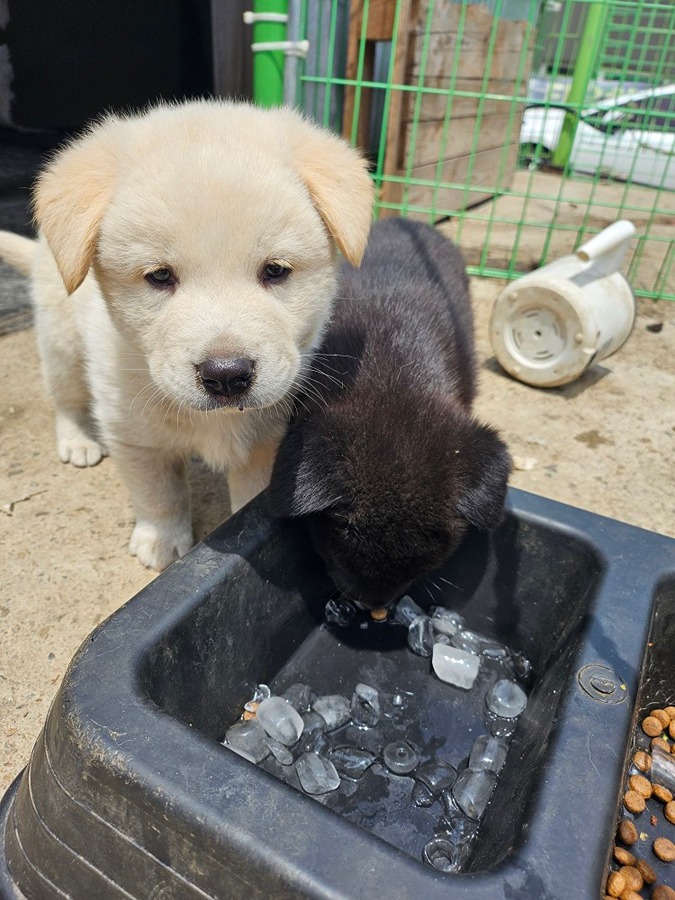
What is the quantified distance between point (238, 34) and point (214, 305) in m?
3.27

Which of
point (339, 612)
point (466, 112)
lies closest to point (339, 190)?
point (339, 612)

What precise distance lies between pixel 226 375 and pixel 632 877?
4.34 feet

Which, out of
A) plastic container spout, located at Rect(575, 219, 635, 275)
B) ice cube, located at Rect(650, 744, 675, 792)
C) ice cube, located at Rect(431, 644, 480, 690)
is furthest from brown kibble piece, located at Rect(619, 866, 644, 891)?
plastic container spout, located at Rect(575, 219, 635, 275)

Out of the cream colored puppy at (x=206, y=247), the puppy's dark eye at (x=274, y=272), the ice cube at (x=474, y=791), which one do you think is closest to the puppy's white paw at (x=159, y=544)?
the cream colored puppy at (x=206, y=247)

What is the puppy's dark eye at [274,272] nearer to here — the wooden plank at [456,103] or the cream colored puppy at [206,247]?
the cream colored puppy at [206,247]

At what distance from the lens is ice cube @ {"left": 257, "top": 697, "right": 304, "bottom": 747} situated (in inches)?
63.6

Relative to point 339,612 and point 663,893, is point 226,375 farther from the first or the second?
point 663,893

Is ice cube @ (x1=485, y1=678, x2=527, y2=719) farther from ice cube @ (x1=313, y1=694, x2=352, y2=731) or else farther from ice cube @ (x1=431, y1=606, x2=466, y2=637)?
ice cube @ (x1=313, y1=694, x2=352, y2=731)

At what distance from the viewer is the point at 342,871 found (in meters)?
0.98

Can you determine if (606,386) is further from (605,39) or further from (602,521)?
(605,39)

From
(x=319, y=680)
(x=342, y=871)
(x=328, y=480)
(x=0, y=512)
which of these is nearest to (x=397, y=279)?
(x=328, y=480)

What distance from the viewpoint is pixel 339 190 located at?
1.61m

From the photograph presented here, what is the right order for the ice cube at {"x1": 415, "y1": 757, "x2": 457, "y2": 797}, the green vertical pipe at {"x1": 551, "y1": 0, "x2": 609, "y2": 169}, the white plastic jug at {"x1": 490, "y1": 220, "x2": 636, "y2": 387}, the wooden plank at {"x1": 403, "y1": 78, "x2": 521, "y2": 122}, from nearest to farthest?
the ice cube at {"x1": 415, "y1": 757, "x2": 457, "y2": 797} < the white plastic jug at {"x1": 490, "y1": 220, "x2": 636, "y2": 387} < the wooden plank at {"x1": 403, "y1": 78, "x2": 521, "y2": 122} < the green vertical pipe at {"x1": 551, "y1": 0, "x2": 609, "y2": 169}

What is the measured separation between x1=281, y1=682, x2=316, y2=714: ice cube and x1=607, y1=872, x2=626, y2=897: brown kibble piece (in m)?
0.75
